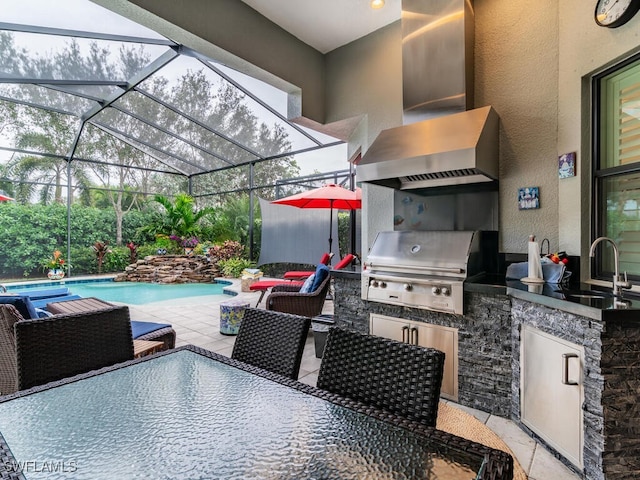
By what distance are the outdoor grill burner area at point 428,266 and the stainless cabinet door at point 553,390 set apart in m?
0.53

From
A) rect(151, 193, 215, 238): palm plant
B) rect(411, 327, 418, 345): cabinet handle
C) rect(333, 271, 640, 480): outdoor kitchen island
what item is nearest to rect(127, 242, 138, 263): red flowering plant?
rect(151, 193, 215, 238): palm plant

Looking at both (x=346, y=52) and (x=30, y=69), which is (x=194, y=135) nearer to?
(x=30, y=69)

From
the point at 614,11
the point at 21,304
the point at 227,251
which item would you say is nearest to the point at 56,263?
the point at 227,251

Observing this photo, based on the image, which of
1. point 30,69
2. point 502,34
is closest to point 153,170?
point 30,69

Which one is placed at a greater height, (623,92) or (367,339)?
(623,92)

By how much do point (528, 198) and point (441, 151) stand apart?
93 centimetres

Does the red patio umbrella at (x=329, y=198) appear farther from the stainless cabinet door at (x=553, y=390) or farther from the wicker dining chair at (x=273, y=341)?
the wicker dining chair at (x=273, y=341)

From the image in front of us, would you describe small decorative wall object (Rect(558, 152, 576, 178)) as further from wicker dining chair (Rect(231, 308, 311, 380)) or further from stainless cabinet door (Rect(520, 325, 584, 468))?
wicker dining chair (Rect(231, 308, 311, 380))

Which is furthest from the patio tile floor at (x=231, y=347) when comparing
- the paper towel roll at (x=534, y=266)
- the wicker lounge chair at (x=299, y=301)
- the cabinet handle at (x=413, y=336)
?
the paper towel roll at (x=534, y=266)

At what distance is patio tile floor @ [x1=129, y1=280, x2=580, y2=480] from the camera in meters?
1.97

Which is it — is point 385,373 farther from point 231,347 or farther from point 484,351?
point 231,347

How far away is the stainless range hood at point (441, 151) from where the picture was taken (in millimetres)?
2662

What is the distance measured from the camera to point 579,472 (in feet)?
6.12

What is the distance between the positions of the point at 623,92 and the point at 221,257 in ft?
32.0
